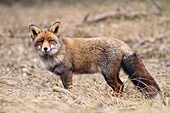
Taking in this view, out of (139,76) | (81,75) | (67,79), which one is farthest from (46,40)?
(81,75)

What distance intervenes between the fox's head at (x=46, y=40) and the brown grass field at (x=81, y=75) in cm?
75

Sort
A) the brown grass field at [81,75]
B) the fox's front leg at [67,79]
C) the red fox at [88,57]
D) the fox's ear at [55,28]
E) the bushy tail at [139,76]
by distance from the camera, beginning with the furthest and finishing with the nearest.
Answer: the fox's ear at [55,28], the fox's front leg at [67,79], the red fox at [88,57], the bushy tail at [139,76], the brown grass field at [81,75]

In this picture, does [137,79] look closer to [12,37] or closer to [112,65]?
[112,65]

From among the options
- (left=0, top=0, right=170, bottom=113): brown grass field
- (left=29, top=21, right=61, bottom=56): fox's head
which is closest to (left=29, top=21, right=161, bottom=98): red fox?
(left=29, top=21, right=61, bottom=56): fox's head

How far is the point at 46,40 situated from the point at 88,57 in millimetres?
907

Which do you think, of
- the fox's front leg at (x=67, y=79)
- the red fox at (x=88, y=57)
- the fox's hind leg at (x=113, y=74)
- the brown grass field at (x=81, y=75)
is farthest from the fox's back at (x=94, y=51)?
the brown grass field at (x=81, y=75)

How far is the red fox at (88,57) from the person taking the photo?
8727 millimetres

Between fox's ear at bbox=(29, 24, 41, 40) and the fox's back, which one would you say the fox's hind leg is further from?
fox's ear at bbox=(29, 24, 41, 40)

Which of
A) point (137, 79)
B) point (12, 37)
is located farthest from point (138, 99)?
point (12, 37)

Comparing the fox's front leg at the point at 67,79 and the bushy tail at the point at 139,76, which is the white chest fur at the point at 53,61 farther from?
the bushy tail at the point at 139,76

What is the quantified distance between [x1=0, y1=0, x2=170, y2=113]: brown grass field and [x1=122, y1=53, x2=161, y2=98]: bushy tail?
0.61ft

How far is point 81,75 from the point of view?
11.8m

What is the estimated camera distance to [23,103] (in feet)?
22.0

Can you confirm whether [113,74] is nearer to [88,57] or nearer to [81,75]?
[88,57]
